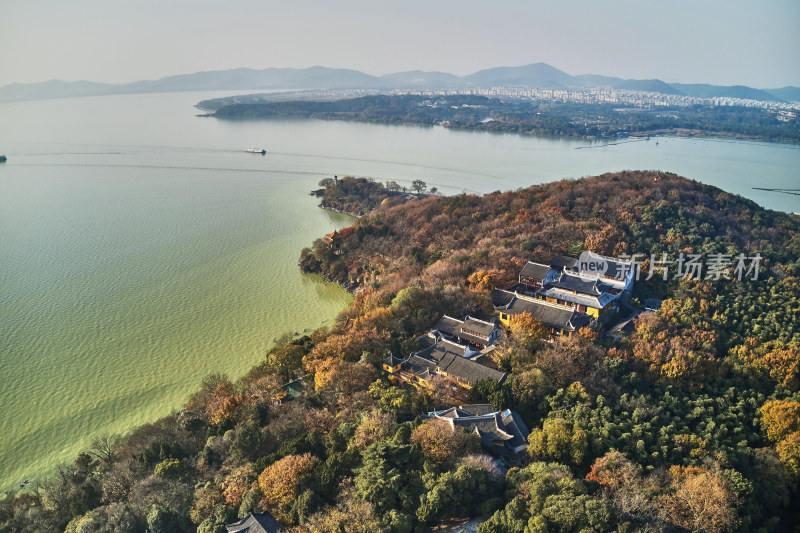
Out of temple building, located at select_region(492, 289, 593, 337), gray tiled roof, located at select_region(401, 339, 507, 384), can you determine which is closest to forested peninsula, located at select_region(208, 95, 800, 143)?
temple building, located at select_region(492, 289, 593, 337)

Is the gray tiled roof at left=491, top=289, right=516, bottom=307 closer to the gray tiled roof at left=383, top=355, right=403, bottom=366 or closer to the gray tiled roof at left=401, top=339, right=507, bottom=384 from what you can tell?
the gray tiled roof at left=401, top=339, right=507, bottom=384

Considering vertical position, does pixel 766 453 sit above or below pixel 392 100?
below

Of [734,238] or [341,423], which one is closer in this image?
[341,423]

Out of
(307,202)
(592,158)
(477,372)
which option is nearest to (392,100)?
(592,158)

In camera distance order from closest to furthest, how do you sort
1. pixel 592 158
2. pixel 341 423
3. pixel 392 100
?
pixel 341 423 → pixel 592 158 → pixel 392 100

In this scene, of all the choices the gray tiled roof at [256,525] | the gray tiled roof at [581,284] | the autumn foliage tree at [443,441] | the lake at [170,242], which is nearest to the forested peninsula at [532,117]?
the lake at [170,242]

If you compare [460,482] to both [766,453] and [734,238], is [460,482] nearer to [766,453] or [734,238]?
[766,453]

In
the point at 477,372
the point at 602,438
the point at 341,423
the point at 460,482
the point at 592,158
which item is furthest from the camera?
the point at 592,158
